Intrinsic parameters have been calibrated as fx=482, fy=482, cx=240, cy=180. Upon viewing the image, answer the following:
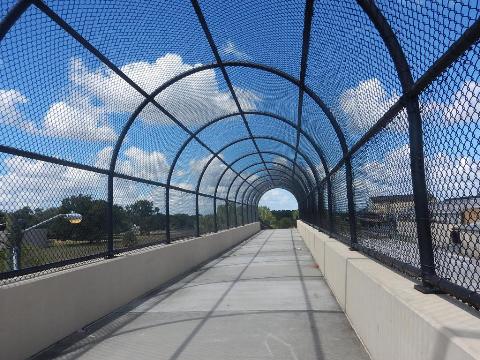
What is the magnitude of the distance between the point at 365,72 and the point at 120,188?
4.85m

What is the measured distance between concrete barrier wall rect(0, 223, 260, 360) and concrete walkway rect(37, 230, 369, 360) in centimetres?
18

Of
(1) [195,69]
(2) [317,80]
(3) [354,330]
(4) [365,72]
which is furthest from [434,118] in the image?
(1) [195,69]

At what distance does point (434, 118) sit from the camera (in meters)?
3.07

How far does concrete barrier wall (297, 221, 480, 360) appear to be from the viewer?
2287mm

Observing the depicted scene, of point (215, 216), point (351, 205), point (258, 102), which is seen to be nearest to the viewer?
point (351, 205)

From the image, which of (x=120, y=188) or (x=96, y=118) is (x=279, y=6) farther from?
(x=120, y=188)

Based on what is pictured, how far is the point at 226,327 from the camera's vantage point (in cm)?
568

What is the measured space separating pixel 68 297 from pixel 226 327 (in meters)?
1.89

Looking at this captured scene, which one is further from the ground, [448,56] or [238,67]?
[238,67]

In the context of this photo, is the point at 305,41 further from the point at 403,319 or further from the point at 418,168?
the point at 403,319

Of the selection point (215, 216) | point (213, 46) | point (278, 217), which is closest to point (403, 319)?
point (213, 46)

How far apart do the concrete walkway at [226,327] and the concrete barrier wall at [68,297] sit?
0.60 ft

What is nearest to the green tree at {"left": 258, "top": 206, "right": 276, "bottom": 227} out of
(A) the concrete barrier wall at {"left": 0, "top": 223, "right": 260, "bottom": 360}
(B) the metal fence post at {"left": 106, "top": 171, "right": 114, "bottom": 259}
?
(A) the concrete barrier wall at {"left": 0, "top": 223, "right": 260, "bottom": 360}

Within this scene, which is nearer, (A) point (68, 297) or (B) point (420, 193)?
(B) point (420, 193)
